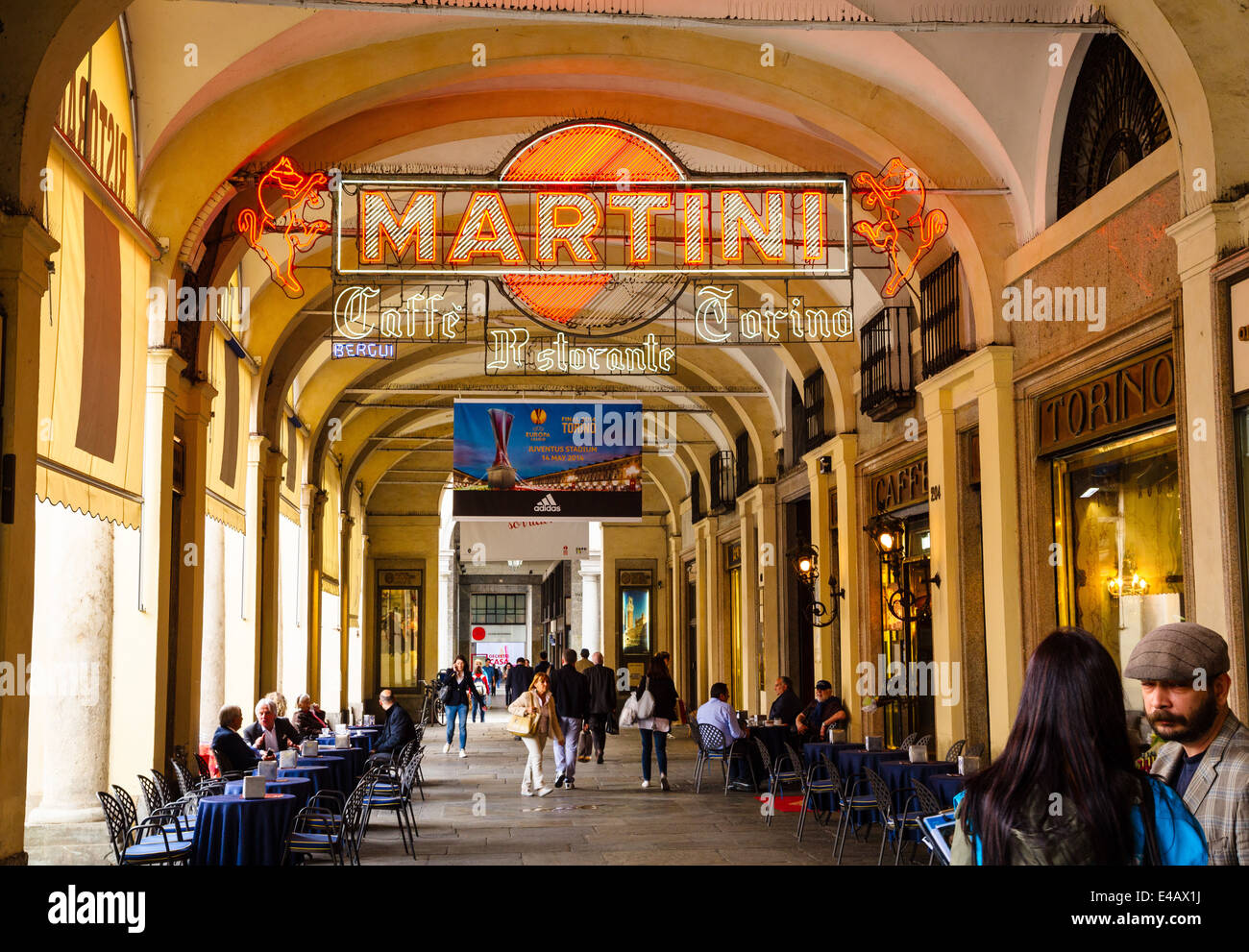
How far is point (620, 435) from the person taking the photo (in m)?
14.0

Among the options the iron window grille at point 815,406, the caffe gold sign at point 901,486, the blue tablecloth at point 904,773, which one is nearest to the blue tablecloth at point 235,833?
the blue tablecloth at point 904,773

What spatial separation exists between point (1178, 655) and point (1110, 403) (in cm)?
572

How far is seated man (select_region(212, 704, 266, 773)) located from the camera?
854cm

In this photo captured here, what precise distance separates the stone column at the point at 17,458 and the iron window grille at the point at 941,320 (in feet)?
22.6

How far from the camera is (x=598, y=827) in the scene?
9.91m

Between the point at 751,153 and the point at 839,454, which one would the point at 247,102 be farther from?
the point at 839,454

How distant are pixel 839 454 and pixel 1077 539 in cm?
553

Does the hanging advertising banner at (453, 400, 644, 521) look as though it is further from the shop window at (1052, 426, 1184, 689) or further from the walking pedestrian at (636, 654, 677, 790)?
the shop window at (1052, 426, 1184, 689)

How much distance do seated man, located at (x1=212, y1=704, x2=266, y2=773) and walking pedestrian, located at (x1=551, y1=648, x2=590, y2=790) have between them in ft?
13.7

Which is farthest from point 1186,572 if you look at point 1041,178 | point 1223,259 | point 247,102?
point 247,102

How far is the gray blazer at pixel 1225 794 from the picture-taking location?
2273 mm

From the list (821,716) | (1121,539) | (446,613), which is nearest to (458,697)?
(821,716)

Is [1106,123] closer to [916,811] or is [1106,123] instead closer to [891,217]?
[891,217]

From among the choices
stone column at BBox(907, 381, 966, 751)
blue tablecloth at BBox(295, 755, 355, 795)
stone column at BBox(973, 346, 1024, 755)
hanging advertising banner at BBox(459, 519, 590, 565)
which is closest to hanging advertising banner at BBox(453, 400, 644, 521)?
stone column at BBox(907, 381, 966, 751)
